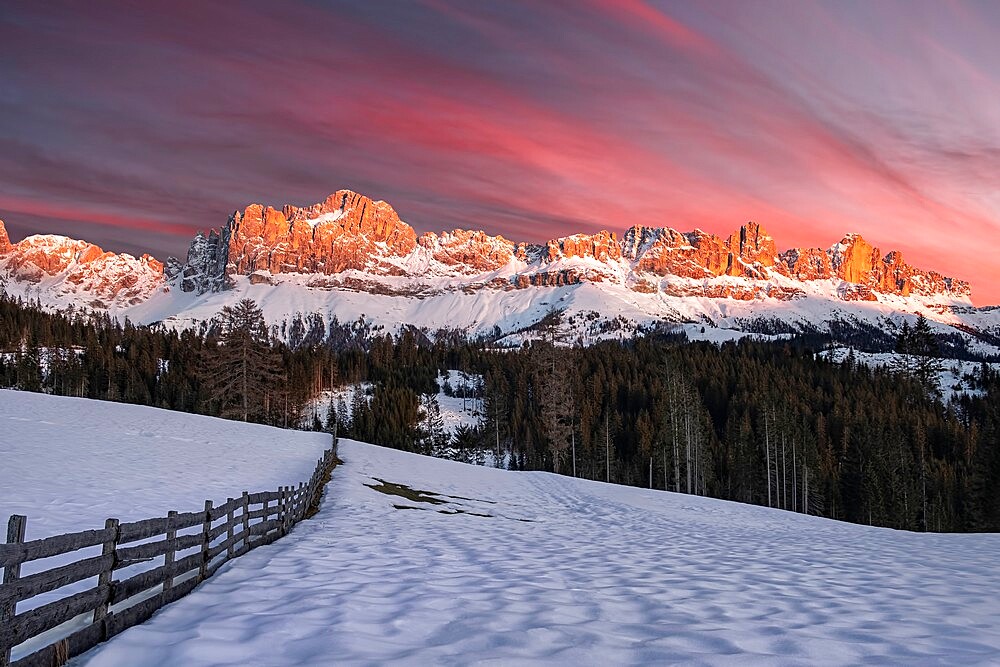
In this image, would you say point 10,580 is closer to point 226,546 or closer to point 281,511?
point 226,546

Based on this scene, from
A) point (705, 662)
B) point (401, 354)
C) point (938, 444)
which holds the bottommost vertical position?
point (938, 444)

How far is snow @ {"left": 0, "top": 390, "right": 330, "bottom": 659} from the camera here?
16891mm

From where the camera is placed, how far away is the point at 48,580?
246 inches

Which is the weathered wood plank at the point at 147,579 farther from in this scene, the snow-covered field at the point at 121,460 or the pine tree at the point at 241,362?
the pine tree at the point at 241,362

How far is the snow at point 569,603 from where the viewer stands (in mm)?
7117

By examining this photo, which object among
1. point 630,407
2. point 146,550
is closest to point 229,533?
point 146,550

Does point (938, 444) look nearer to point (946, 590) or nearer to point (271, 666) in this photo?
point (946, 590)

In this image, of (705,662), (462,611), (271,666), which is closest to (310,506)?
(462,611)

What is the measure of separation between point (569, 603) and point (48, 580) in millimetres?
7180

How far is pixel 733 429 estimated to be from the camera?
86.6 m

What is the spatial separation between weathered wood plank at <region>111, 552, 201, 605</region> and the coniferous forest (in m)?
55.0

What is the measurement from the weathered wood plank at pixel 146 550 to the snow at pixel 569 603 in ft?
2.86

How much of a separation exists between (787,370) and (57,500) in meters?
139

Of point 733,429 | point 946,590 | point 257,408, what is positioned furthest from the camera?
point 733,429
